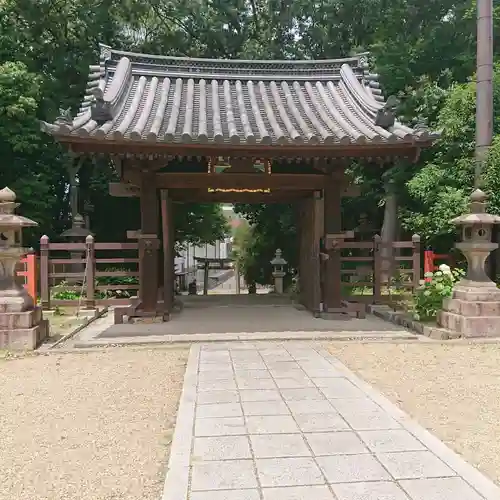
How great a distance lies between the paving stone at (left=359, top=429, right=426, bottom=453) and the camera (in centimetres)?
328

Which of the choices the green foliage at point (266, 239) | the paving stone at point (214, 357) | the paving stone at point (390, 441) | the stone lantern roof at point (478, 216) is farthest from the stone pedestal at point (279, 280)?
the paving stone at point (390, 441)

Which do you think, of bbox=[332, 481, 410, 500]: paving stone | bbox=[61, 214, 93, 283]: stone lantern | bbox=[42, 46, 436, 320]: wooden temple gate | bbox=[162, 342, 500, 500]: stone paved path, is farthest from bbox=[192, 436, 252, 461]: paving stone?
bbox=[61, 214, 93, 283]: stone lantern

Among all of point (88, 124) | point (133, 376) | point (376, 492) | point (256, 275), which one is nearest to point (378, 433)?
point (376, 492)

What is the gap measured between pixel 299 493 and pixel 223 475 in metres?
0.49

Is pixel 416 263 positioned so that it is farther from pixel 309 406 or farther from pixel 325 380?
pixel 309 406

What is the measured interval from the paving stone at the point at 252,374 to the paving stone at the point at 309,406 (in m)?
0.90

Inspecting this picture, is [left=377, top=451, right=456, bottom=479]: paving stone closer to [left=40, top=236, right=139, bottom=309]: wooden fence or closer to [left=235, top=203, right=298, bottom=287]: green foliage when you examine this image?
[left=40, top=236, right=139, bottom=309]: wooden fence

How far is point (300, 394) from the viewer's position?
15.0 ft

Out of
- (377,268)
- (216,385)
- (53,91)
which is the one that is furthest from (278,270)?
(216,385)

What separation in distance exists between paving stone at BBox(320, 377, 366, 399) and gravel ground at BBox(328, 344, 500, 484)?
0.96 ft

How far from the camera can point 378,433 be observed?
3.55 meters

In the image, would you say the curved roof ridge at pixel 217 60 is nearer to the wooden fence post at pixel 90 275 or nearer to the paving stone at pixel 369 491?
the wooden fence post at pixel 90 275

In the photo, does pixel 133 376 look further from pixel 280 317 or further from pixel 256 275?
pixel 256 275

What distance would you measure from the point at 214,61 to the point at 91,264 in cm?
546
